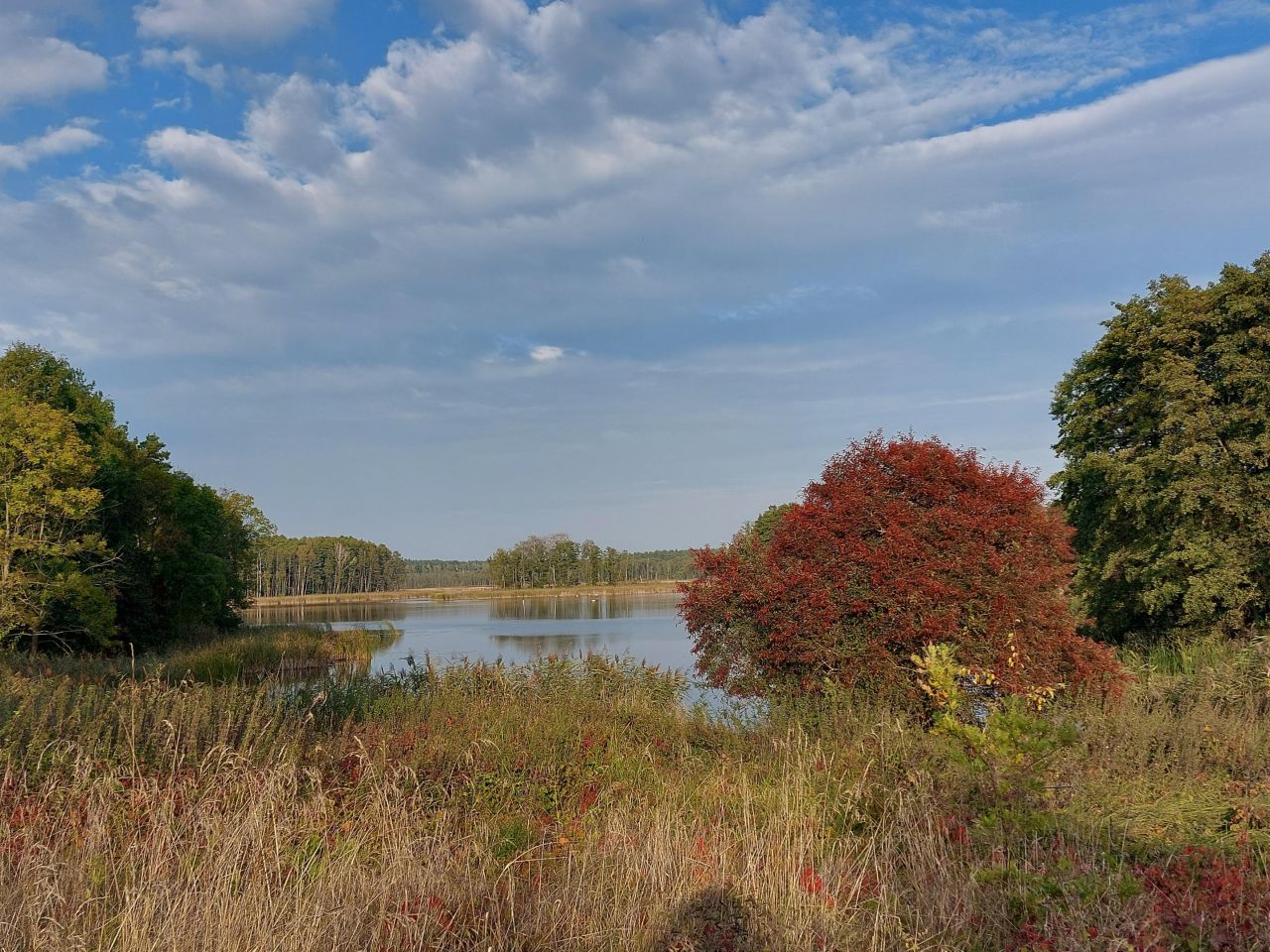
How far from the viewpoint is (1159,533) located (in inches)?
625

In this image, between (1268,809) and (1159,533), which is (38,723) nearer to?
(1268,809)

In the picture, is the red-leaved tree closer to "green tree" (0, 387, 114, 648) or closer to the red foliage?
the red foliage

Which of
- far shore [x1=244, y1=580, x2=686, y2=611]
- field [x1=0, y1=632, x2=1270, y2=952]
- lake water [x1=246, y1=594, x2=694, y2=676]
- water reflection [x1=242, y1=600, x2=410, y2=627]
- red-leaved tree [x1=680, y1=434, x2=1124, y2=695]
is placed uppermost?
red-leaved tree [x1=680, y1=434, x2=1124, y2=695]

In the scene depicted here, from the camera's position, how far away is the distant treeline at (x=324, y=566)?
12325cm

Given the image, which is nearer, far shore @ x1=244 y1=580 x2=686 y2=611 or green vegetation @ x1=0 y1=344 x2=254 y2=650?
green vegetation @ x1=0 y1=344 x2=254 y2=650

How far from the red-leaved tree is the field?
65 centimetres

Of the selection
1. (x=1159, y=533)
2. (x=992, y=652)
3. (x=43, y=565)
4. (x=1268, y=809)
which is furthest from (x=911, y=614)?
(x=43, y=565)

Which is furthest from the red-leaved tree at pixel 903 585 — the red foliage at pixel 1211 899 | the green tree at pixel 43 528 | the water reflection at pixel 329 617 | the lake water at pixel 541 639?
the water reflection at pixel 329 617

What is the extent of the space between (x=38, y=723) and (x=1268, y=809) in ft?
25.9

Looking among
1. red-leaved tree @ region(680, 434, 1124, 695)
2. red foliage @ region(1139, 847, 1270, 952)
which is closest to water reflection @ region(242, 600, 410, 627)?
red-leaved tree @ region(680, 434, 1124, 695)

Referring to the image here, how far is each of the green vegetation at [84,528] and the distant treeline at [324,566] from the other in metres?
85.9

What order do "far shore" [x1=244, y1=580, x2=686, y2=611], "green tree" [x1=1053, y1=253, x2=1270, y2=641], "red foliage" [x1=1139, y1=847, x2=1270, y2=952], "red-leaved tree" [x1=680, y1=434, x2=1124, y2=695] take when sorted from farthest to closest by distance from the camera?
"far shore" [x1=244, y1=580, x2=686, y2=611] < "green tree" [x1=1053, y1=253, x2=1270, y2=641] < "red-leaved tree" [x1=680, y1=434, x2=1124, y2=695] < "red foliage" [x1=1139, y1=847, x2=1270, y2=952]

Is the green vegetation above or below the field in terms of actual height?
above

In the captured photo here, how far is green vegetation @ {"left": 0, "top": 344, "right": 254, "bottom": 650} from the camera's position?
22172 millimetres
